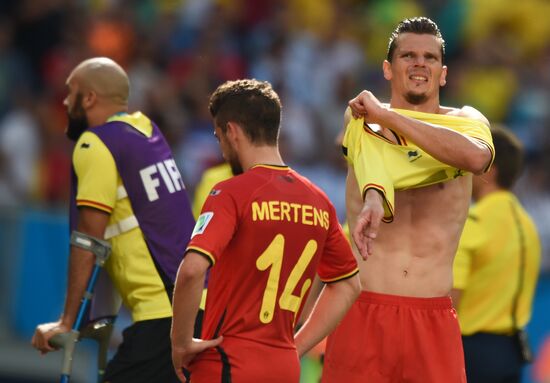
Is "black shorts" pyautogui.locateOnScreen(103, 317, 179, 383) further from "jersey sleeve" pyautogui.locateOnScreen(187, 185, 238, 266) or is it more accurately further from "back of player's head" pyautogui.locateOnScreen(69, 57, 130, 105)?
"jersey sleeve" pyautogui.locateOnScreen(187, 185, 238, 266)

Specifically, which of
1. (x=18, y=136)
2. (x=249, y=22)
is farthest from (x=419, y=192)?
(x=249, y=22)

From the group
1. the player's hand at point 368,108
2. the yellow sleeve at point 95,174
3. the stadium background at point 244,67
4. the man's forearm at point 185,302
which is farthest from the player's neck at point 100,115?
the stadium background at point 244,67

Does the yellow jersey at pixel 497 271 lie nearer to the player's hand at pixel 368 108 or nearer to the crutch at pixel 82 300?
the player's hand at pixel 368 108

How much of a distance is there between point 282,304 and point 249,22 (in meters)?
10.6

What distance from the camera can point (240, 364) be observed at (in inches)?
212

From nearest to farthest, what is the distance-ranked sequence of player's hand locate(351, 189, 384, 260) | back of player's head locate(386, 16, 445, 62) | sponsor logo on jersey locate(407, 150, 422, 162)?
player's hand locate(351, 189, 384, 260) → sponsor logo on jersey locate(407, 150, 422, 162) → back of player's head locate(386, 16, 445, 62)

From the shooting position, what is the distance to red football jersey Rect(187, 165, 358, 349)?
17.6 feet

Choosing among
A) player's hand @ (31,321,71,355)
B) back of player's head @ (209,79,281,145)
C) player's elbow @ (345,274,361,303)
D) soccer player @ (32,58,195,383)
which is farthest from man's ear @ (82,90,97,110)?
player's elbow @ (345,274,361,303)

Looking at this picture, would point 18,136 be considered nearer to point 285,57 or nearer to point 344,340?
point 285,57

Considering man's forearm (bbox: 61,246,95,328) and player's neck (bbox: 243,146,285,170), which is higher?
player's neck (bbox: 243,146,285,170)

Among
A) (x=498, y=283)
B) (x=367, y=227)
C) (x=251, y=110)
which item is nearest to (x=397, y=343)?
(x=367, y=227)

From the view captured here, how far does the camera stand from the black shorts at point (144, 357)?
6824mm

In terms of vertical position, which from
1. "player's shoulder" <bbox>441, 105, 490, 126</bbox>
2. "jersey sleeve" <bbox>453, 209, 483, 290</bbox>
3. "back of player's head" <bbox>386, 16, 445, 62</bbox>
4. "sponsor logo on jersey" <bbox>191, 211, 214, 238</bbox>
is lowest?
"jersey sleeve" <bbox>453, 209, 483, 290</bbox>

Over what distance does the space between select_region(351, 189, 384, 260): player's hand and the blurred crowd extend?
25.4 feet
